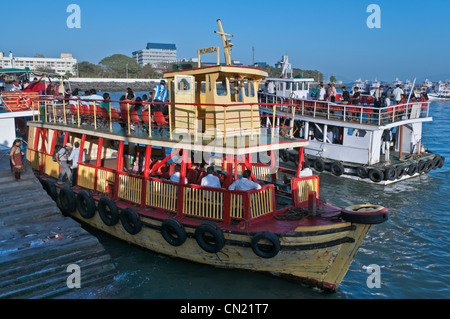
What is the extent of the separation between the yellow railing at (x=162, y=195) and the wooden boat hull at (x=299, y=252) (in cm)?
33

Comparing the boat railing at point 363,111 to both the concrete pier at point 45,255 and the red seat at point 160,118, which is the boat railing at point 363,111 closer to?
the red seat at point 160,118

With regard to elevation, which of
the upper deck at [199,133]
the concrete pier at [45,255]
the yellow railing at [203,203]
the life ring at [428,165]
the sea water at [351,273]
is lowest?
the sea water at [351,273]

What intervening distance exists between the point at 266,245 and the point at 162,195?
299 centimetres

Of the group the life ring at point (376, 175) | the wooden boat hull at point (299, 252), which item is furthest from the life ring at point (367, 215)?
the life ring at point (376, 175)

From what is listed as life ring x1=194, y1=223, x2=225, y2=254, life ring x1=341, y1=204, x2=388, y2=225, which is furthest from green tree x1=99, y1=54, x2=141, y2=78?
life ring x1=341, y1=204, x2=388, y2=225

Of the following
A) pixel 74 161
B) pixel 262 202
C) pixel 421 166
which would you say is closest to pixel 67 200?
pixel 74 161

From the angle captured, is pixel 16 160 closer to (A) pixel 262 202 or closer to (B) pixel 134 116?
(B) pixel 134 116

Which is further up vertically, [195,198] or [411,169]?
[195,198]

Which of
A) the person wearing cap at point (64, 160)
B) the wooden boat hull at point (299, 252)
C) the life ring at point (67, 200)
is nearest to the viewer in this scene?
the wooden boat hull at point (299, 252)

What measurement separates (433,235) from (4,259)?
12.2m

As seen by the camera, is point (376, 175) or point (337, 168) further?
point (337, 168)

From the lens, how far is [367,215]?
7.12 m

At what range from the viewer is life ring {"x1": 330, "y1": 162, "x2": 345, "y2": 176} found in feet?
59.6

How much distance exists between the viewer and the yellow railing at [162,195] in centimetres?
908
